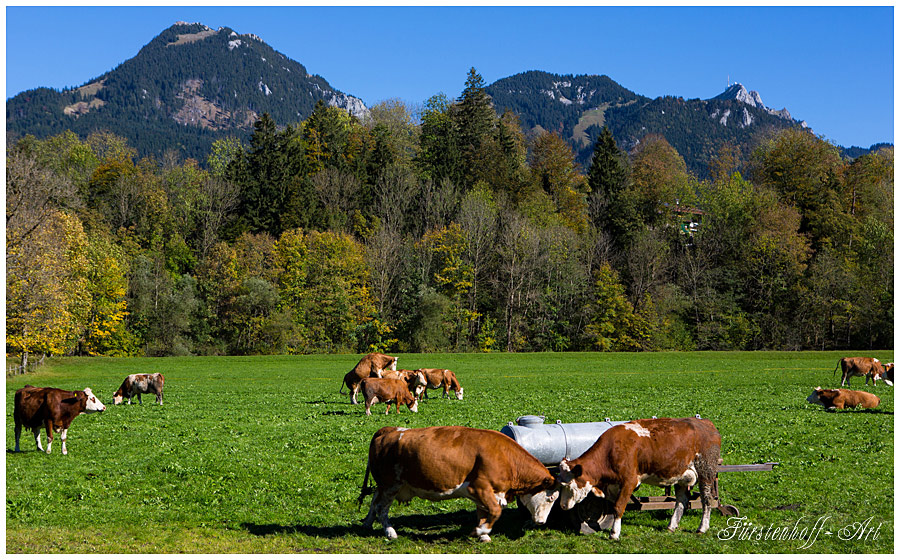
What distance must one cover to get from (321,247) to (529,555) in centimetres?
7909

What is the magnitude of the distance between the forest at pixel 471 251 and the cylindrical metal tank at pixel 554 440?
63475 mm

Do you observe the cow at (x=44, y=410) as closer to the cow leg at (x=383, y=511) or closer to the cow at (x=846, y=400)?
the cow leg at (x=383, y=511)

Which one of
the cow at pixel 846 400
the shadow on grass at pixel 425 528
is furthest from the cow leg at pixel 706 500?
the cow at pixel 846 400

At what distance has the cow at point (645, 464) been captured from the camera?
12.3m

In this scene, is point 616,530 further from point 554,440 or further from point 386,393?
point 386,393

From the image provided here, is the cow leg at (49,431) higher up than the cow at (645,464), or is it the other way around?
the cow at (645,464)

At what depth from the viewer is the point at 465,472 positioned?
1214cm

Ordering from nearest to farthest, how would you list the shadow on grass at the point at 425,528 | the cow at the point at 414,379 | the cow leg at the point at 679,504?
the shadow on grass at the point at 425,528, the cow leg at the point at 679,504, the cow at the point at 414,379

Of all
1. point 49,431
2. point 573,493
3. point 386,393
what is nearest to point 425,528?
point 573,493

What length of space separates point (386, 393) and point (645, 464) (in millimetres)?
16000

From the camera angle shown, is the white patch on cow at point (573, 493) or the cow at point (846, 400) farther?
the cow at point (846, 400)

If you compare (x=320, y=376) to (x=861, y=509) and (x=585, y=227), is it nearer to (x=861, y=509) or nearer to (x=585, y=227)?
(x=861, y=509)

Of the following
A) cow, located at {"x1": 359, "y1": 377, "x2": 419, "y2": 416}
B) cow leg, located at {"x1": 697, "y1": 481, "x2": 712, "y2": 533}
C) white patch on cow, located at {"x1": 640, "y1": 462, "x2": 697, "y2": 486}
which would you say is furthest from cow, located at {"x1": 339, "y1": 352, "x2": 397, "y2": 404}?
cow leg, located at {"x1": 697, "y1": 481, "x2": 712, "y2": 533}

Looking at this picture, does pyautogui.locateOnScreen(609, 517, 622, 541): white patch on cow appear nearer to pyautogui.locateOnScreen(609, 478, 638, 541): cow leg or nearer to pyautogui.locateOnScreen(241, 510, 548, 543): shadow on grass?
pyautogui.locateOnScreen(609, 478, 638, 541): cow leg
